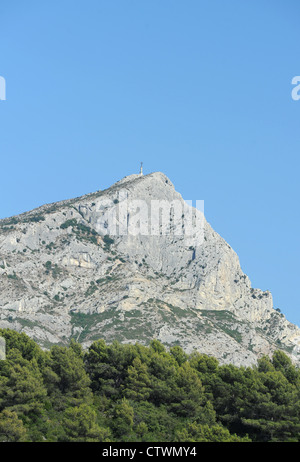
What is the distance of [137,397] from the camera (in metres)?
109

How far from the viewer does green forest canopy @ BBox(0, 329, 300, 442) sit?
3782 inches

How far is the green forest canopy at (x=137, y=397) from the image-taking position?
315 ft

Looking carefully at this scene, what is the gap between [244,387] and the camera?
354ft

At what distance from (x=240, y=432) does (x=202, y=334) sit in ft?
269

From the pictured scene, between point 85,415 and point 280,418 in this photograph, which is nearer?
point 85,415

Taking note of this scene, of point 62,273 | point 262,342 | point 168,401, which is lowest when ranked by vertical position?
point 168,401

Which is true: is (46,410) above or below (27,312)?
below

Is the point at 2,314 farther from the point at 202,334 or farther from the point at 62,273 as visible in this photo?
the point at 202,334
